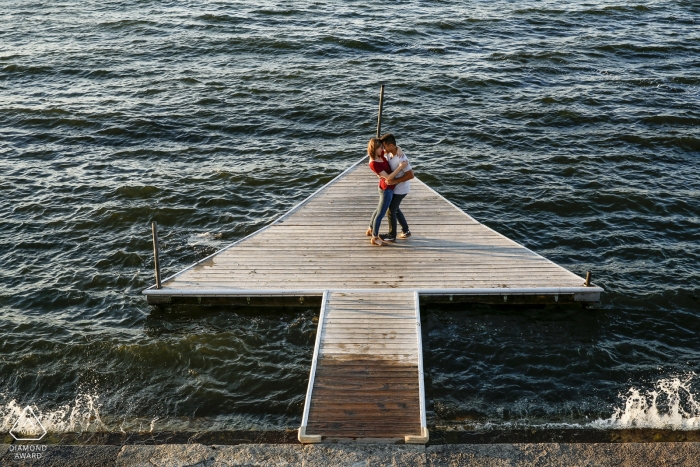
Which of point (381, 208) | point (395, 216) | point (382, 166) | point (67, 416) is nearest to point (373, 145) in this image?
point (382, 166)

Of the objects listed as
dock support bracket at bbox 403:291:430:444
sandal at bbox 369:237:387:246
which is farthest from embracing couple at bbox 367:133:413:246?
dock support bracket at bbox 403:291:430:444

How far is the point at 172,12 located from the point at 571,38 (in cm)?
2055

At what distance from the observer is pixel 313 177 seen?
825 inches

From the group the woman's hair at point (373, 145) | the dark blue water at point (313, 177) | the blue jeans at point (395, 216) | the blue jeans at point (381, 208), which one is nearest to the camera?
the dark blue water at point (313, 177)

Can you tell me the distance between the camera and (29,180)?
67.3 ft

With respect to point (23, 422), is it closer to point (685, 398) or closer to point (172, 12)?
point (685, 398)

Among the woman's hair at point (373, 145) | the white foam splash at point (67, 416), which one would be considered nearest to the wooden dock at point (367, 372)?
the woman's hair at point (373, 145)

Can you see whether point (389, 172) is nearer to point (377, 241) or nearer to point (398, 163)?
point (398, 163)

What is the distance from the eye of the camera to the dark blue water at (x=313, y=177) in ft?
42.0

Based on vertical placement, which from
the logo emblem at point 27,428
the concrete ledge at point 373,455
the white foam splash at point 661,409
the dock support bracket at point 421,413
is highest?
the dock support bracket at point 421,413

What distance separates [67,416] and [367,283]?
605 cm

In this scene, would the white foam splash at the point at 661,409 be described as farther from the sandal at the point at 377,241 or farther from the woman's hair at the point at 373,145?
the woman's hair at the point at 373,145

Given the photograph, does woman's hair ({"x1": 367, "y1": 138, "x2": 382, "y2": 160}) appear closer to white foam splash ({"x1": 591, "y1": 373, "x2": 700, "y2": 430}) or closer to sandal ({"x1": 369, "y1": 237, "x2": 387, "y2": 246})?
sandal ({"x1": 369, "y1": 237, "x2": 387, "y2": 246})

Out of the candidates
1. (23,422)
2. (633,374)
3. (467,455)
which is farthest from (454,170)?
(23,422)
